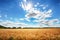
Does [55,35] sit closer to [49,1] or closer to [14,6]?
[49,1]

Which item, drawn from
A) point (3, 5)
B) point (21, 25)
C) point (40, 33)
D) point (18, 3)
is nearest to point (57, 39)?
point (40, 33)

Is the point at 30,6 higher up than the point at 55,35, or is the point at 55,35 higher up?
the point at 30,6

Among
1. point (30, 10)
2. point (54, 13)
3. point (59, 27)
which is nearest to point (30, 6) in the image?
point (30, 10)

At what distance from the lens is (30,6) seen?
10.0ft

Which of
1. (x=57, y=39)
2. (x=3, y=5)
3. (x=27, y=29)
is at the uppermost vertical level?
(x=3, y=5)

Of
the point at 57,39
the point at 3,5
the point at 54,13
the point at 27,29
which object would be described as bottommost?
the point at 57,39

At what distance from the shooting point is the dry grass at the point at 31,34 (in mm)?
2994

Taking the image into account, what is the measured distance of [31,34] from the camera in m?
3.01

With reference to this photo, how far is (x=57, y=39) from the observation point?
299cm

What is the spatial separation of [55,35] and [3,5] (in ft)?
4.00

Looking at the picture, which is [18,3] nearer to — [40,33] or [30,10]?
[30,10]

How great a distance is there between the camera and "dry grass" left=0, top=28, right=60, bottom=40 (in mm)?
2994

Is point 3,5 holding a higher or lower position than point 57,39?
higher

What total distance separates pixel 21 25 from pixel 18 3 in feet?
1.49
